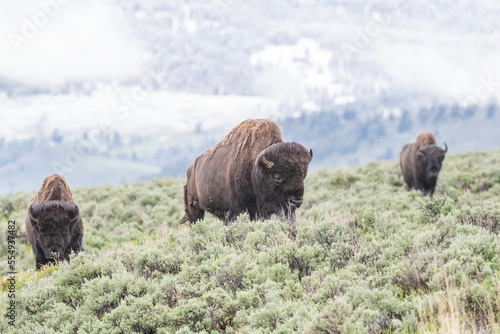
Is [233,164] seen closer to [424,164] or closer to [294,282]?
[294,282]

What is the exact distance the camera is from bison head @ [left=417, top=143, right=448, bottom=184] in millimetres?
17078

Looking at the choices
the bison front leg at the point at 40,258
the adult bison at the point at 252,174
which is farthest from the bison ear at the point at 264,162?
the bison front leg at the point at 40,258

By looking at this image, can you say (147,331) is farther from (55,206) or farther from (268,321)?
(55,206)

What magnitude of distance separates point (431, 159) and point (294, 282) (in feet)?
44.2

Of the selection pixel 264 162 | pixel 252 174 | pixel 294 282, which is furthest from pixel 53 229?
pixel 294 282

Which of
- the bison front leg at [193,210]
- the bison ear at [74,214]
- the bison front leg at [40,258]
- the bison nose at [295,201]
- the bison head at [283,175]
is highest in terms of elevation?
the bison head at [283,175]

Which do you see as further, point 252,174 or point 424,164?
point 424,164

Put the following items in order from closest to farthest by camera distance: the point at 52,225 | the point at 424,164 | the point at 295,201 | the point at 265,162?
1. the point at 295,201
2. the point at 265,162
3. the point at 52,225
4. the point at 424,164

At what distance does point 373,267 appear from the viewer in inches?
203

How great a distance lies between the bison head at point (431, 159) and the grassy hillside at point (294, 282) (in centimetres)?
1064

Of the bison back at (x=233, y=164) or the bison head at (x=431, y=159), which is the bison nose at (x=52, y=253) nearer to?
the bison back at (x=233, y=164)

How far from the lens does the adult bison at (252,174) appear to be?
296 inches

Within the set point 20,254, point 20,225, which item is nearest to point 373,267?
point 20,254

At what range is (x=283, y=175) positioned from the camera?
24.7ft
